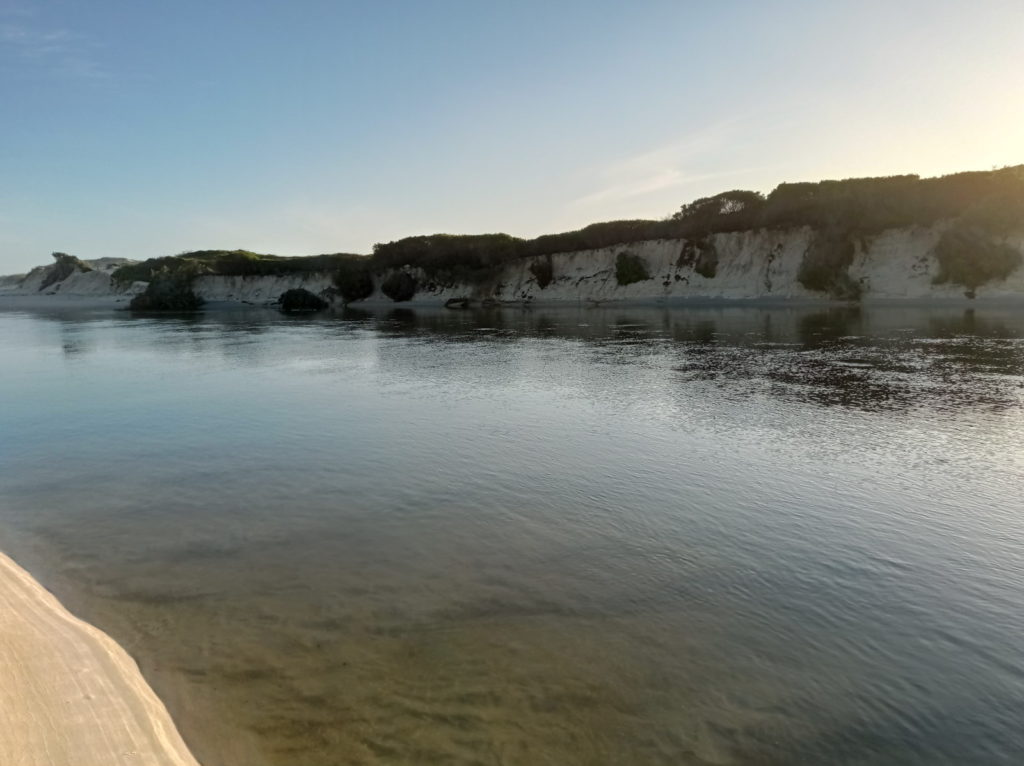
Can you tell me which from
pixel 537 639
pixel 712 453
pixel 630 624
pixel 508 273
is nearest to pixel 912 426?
pixel 712 453

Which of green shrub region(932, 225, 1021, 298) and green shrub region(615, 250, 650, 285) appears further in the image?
green shrub region(615, 250, 650, 285)

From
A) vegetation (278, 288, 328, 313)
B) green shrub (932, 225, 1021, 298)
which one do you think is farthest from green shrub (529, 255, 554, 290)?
green shrub (932, 225, 1021, 298)

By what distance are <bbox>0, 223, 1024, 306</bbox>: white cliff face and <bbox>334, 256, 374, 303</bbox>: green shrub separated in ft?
3.21

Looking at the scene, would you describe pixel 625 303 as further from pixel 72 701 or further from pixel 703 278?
pixel 72 701

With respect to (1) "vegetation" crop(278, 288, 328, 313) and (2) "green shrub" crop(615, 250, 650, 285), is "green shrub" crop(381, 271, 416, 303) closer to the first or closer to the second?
(1) "vegetation" crop(278, 288, 328, 313)

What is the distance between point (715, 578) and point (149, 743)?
4.41m

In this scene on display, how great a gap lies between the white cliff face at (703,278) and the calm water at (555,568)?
121 ft

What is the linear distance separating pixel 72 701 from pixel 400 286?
74.7 m

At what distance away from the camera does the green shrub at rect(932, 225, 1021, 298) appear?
135 feet

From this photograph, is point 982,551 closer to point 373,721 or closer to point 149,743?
point 373,721

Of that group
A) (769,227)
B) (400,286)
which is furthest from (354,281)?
(769,227)

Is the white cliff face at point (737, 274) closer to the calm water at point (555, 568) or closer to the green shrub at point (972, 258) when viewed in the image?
the green shrub at point (972, 258)

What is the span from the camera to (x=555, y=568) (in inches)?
231

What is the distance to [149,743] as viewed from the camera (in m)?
3.43
